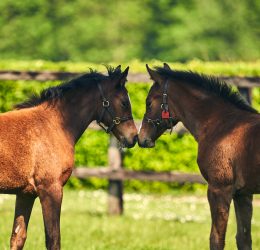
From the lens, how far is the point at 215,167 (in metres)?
8.39

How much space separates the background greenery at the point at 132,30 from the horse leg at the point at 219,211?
2161 centimetres

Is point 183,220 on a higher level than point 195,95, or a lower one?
lower

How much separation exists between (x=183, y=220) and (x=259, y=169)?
4.55 meters

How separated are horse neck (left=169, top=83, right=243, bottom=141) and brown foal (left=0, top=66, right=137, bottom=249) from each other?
56 centimetres

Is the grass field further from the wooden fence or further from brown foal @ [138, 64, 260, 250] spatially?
brown foal @ [138, 64, 260, 250]

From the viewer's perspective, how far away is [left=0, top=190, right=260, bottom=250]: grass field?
34.1ft

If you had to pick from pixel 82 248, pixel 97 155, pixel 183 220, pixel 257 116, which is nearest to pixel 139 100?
pixel 97 155

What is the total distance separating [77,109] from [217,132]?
1451 millimetres

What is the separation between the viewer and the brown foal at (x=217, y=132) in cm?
830

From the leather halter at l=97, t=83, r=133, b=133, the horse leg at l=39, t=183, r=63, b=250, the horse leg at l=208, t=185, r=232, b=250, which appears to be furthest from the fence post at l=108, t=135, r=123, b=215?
the horse leg at l=39, t=183, r=63, b=250

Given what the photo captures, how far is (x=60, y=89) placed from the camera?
870cm

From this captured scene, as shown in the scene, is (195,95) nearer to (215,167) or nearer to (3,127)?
(215,167)

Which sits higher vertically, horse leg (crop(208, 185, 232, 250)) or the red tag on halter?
the red tag on halter

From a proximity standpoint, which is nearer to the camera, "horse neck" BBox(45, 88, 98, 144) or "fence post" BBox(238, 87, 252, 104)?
"horse neck" BBox(45, 88, 98, 144)
